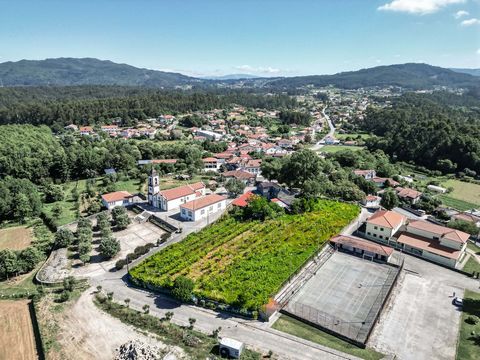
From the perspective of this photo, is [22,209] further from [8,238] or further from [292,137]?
[292,137]

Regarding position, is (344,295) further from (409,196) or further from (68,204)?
(68,204)

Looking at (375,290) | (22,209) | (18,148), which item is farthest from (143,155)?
(375,290)

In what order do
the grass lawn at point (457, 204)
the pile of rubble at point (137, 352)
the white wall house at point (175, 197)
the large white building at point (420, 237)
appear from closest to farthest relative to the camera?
1. the pile of rubble at point (137, 352)
2. the large white building at point (420, 237)
3. the white wall house at point (175, 197)
4. the grass lawn at point (457, 204)

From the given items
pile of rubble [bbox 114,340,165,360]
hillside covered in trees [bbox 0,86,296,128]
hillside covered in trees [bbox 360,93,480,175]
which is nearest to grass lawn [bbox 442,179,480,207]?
hillside covered in trees [bbox 360,93,480,175]

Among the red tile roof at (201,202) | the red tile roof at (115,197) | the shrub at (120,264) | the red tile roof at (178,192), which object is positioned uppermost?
the red tile roof at (178,192)

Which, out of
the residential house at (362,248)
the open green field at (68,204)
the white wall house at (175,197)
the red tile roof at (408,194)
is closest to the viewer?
the residential house at (362,248)

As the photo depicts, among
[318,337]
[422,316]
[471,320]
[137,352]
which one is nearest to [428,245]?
[471,320]

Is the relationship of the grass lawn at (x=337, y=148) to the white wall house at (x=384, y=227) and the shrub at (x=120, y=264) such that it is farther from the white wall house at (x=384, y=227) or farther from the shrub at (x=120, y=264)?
the shrub at (x=120, y=264)

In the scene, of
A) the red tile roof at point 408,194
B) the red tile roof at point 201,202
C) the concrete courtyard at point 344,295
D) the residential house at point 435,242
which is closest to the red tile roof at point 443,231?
the residential house at point 435,242
